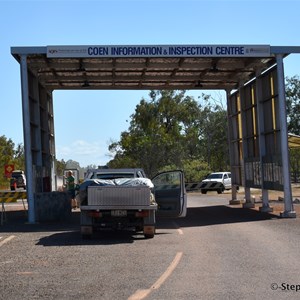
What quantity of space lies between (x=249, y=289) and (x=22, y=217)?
54.2 feet

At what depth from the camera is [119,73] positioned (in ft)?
85.5

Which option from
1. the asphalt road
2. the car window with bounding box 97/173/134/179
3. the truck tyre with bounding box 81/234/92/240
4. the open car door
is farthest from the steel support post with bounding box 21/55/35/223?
the truck tyre with bounding box 81/234/92/240

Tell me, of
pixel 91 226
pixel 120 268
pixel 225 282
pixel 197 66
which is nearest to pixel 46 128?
pixel 197 66

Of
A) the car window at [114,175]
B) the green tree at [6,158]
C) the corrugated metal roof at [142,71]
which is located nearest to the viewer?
the car window at [114,175]

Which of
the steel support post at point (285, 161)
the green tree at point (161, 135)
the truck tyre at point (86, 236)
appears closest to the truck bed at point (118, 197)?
the truck tyre at point (86, 236)

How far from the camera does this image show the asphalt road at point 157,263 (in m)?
8.66

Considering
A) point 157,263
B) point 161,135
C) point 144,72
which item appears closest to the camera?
point 157,263

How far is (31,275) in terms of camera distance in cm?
1020

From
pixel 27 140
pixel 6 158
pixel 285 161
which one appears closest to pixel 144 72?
pixel 27 140

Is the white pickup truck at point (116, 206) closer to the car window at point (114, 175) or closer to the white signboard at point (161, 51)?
the car window at point (114, 175)

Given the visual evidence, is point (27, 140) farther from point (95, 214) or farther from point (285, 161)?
point (285, 161)

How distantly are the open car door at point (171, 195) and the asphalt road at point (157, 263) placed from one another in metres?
0.55

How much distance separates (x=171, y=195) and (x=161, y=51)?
547 centimetres

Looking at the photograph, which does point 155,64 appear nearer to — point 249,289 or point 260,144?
point 260,144
